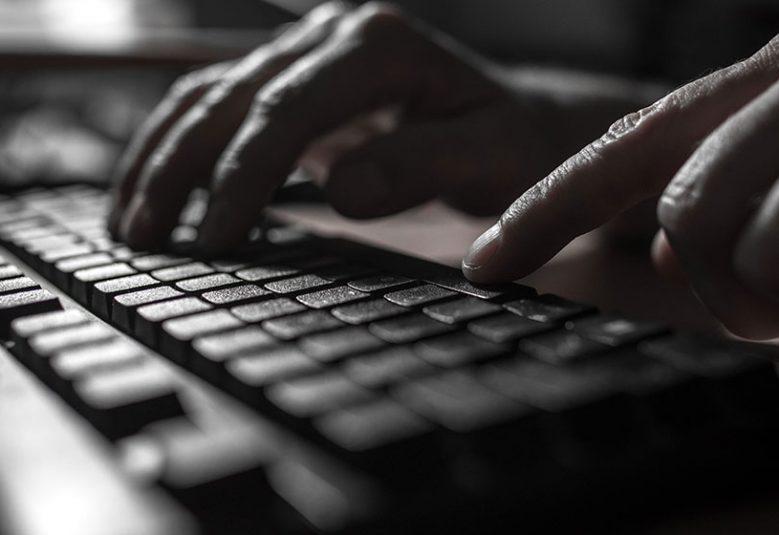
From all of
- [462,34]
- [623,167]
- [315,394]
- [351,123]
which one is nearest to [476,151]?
[351,123]

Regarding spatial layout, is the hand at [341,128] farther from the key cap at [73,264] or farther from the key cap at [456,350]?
the key cap at [456,350]

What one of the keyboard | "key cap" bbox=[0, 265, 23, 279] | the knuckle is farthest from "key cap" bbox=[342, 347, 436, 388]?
the knuckle

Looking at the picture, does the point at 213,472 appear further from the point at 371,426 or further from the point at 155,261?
the point at 155,261

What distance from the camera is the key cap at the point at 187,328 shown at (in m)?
0.29

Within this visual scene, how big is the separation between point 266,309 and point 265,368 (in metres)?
0.07

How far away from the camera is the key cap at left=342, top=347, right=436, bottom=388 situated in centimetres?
24

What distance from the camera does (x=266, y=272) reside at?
1.33 feet

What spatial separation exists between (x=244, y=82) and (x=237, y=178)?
0.52 ft

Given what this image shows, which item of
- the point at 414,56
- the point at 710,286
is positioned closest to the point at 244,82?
the point at 414,56

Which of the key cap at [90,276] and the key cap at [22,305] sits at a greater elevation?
the key cap at [22,305]

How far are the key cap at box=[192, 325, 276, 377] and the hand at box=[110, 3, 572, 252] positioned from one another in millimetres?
198

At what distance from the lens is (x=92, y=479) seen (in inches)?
8.2

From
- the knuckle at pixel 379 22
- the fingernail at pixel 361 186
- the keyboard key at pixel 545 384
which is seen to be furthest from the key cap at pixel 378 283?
the knuckle at pixel 379 22

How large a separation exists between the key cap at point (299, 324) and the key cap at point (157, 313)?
4 cm
